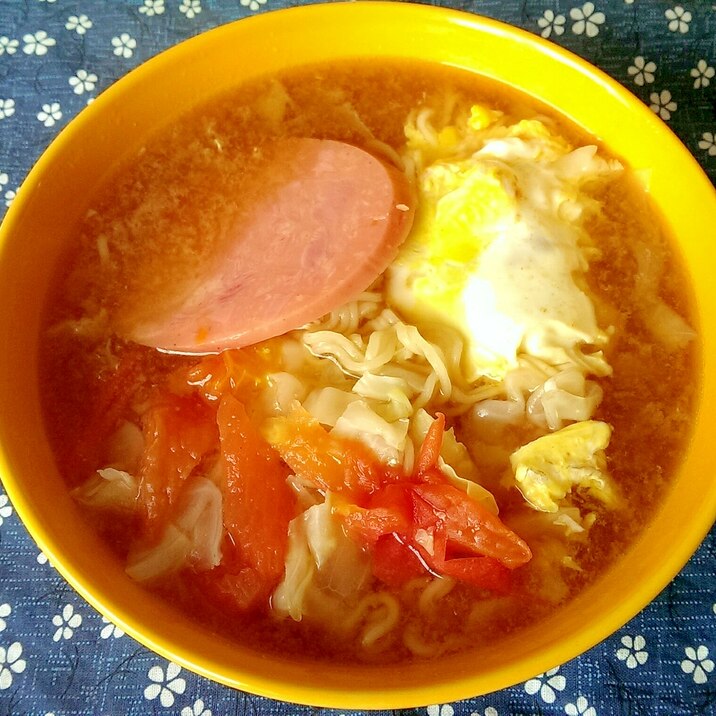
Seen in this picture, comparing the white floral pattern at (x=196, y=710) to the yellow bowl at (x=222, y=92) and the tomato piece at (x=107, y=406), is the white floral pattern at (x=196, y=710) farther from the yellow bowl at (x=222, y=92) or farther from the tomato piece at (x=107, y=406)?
the tomato piece at (x=107, y=406)

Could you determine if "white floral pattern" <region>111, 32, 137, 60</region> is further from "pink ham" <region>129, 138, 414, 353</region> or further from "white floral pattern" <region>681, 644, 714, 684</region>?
"white floral pattern" <region>681, 644, 714, 684</region>

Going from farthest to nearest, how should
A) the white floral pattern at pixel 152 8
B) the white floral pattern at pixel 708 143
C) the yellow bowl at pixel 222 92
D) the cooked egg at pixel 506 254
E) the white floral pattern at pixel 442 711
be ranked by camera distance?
the white floral pattern at pixel 152 8, the white floral pattern at pixel 708 143, the cooked egg at pixel 506 254, the white floral pattern at pixel 442 711, the yellow bowl at pixel 222 92

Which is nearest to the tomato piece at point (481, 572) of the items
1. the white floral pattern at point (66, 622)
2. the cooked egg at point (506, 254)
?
the cooked egg at point (506, 254)

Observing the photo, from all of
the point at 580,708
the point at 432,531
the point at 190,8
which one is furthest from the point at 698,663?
the point at 190,8

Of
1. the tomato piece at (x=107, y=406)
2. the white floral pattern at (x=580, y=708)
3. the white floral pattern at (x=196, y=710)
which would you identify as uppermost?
the tomato piece at (x=107, y=406)

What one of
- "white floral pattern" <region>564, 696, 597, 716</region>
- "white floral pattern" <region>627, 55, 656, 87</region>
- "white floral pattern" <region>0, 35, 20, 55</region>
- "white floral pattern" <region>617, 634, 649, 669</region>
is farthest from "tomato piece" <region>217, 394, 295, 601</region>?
"white floral pattern" <region>627, 55, 656, 87</region>

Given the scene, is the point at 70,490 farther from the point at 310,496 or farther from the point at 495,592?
the point at 495,592
